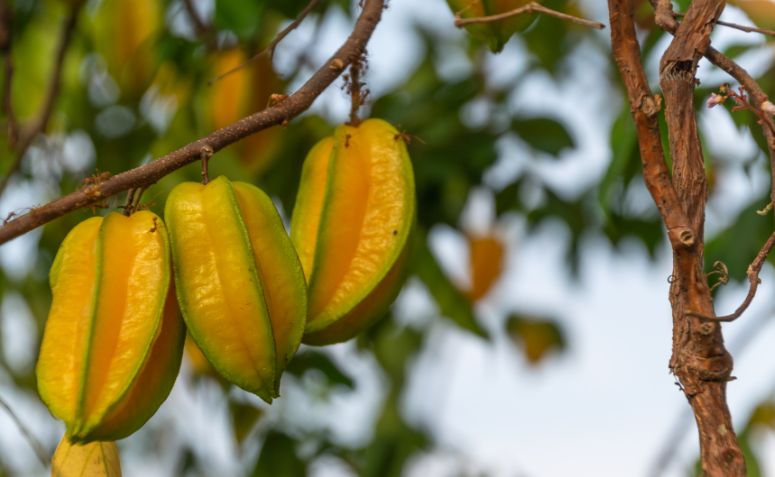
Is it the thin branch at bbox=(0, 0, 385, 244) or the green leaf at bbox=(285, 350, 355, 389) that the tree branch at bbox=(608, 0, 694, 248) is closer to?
the thin branch at bbox=(0, 0, 385, 244)

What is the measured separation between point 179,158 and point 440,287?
0.93 metres

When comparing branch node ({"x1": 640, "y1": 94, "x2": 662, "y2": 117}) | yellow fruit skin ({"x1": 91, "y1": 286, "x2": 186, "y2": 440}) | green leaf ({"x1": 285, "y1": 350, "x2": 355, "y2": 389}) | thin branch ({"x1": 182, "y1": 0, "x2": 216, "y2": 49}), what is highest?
branch node ({"x1": 640, "y1": 94, "x2": 662, "y2": 117})

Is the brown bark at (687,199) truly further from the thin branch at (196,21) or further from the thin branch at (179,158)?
the thin branch at (196,21)

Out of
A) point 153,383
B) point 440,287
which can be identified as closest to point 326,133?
point 440,287

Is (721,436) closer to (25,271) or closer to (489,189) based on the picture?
(489,189)

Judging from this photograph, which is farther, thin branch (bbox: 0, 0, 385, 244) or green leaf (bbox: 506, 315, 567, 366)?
green leaf (bbox: 506, 315, 567, 366)

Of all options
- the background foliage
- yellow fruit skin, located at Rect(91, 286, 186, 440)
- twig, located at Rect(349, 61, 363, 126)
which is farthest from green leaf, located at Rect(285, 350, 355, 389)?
yellow fruit skin, located at Rect(91, 286, 186, 440)

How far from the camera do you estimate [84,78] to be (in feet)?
8.96

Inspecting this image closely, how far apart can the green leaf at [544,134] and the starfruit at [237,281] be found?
3.66 feet

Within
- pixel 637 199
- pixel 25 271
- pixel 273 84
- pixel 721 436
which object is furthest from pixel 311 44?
pixel 721 436

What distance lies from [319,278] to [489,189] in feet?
3.76

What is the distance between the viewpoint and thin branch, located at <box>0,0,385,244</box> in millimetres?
930

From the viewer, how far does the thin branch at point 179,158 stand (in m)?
0.93

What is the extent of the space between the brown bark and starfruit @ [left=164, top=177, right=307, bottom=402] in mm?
329
